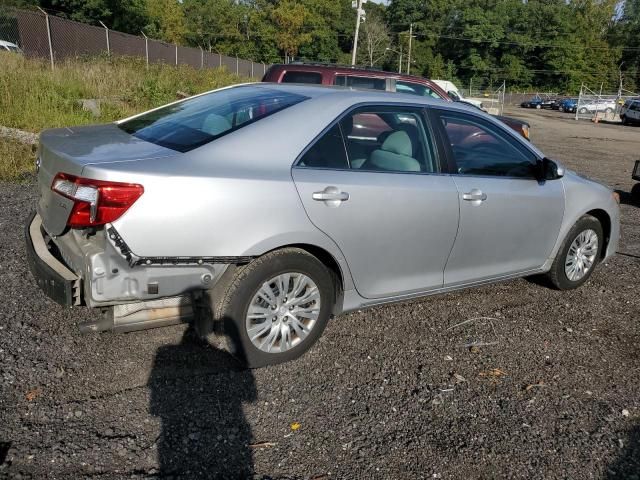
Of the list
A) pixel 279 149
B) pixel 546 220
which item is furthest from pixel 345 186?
pixel 546 220

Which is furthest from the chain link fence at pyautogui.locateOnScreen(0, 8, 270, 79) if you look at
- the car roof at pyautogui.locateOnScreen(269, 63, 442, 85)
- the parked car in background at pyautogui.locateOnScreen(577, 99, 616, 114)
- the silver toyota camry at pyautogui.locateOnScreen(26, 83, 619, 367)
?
the parked car in background at pyautogui.locateOnScreen(577, 99, 616, 114)

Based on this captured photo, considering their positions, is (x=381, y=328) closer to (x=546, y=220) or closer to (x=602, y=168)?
(x=546, y=220)

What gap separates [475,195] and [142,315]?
93.2 inches

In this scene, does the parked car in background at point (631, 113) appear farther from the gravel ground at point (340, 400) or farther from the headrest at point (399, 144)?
the headrest at point (399, 144)

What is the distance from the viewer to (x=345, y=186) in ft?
11.2

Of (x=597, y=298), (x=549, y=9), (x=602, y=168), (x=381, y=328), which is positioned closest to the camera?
(x=381, y=328)

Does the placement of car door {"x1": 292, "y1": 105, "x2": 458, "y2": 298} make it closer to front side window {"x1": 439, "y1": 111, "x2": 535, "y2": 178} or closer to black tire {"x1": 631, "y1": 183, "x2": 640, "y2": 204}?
front side window {"x1": 439, "y1": 111, "x2": 535, "y2": 178}

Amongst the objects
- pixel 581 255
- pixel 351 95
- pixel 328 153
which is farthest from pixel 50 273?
pixel 581 255

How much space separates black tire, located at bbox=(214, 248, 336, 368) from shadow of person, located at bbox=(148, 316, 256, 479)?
0.57 feet

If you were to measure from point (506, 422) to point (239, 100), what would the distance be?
2601 millimetres

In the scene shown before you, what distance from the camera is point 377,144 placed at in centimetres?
389

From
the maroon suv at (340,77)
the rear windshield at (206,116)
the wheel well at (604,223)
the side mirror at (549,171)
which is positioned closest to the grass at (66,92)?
the maroon suv at (340,77)

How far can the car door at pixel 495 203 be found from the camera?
4.05 metres

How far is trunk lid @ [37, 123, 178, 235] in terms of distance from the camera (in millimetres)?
2961
